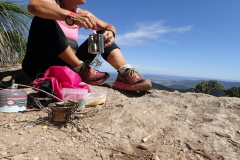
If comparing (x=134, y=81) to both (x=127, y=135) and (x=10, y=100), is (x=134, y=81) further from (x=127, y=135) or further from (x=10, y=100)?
(x=10, y=100)

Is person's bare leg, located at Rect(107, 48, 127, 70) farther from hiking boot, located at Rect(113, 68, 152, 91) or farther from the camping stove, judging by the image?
the camping stove

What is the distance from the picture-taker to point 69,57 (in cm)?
278

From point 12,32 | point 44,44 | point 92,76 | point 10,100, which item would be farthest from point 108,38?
point 12,32

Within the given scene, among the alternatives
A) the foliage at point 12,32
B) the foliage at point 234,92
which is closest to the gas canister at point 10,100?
the foliage at point 12,32

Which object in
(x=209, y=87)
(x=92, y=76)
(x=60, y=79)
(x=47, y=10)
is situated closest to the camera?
(x=47, y=10)

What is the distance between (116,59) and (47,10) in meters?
1.15

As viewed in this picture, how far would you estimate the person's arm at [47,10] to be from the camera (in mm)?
2301

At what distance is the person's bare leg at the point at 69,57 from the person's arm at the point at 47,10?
1.62ft

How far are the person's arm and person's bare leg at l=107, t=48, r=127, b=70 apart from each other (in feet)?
3.28

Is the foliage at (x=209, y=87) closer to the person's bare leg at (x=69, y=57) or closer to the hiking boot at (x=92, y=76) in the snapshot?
the hiking boot at (x=92, y=76)

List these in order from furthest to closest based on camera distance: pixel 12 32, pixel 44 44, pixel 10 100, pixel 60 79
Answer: pixel 12 32 < pixel 44 44 < pixel 60 79 < pixel 10 100

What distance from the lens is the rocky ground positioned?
1461mm

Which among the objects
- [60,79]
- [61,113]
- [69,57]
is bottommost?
[61,113]

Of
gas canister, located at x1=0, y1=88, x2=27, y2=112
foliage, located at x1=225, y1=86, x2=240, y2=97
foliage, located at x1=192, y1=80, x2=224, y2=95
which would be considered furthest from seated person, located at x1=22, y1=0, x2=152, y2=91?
foliage, located at x1=225, y1=86, x2=240, y2=97
